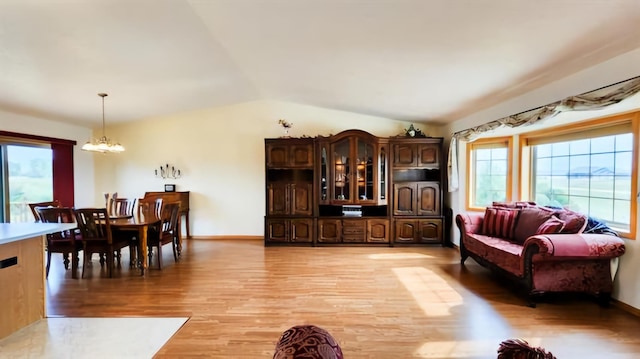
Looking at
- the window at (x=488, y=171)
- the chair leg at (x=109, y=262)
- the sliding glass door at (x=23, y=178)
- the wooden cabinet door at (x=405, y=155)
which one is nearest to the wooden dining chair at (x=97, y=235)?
the chair leg at (x=109, y=262)

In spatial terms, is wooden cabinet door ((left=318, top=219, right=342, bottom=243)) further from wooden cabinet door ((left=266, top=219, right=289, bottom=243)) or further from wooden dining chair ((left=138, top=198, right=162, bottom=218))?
wooden dining chair ((left=138, top=198, right=162, bottom=218))

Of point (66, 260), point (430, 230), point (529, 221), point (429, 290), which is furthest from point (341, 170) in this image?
point (66, 260)

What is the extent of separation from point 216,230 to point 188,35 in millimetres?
4050

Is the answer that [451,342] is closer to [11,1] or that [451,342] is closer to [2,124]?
[11,1]

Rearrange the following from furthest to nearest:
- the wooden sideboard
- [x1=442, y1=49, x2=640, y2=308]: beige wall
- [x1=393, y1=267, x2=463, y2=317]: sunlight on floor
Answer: the wooden sideboard
[x1=393, y1=267, x2=463, y2=317]: sunlight on floor
[x1=442, y1=49, x2=640, y2=308]: beige wall

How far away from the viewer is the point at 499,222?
4090 millimetres

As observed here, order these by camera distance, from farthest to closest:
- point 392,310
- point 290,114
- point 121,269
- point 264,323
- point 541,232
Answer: point 290,114 < point 121,269 < point 541,232 < point 392,310 < point 264,323

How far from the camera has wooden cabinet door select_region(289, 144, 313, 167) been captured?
218 inches

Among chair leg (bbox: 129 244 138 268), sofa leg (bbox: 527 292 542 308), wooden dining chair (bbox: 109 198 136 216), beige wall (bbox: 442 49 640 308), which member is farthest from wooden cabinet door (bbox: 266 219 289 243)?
beige wall (bbox: 442 49 640 308)

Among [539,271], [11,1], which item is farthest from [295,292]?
[11,1]

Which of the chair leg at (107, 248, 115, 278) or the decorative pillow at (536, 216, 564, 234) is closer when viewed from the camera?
the decorative pillow at (536, 216, 564, 234)

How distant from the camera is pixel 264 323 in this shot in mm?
2652

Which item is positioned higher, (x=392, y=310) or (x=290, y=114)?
(x=290, y=114)

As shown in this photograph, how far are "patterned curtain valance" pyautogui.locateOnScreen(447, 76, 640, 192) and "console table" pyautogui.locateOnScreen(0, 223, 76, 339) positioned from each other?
4.66 m
